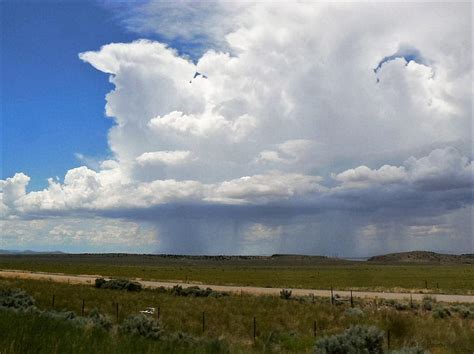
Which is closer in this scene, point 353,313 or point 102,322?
point 102,322

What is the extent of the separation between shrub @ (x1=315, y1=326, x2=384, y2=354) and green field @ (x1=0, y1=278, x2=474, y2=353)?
2.00 metres

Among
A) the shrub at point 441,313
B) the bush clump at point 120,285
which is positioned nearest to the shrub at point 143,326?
the shrub at point 441,313

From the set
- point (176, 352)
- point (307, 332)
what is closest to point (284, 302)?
point (307, 332)

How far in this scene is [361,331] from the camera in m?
15.2

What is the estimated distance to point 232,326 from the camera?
30641mm

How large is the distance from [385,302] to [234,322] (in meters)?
20.3

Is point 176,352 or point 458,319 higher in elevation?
point 176,352

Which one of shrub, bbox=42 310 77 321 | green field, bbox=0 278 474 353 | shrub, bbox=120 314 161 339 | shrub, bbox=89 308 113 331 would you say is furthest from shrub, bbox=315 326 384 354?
shrub, bbox=42 310 77 321

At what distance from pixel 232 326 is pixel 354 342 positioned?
17.2m

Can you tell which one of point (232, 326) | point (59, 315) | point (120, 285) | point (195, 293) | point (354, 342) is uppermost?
point (59, 315)

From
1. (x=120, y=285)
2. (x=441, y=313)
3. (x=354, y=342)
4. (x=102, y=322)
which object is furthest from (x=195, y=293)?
(x=354, y=342)

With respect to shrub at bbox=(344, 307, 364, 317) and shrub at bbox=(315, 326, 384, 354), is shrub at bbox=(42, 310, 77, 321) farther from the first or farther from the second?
shrub at bbox=(344, 307, 364, 317)

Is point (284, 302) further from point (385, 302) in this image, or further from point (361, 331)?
point (361, 331)

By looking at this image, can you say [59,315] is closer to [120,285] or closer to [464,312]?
[464,312]
